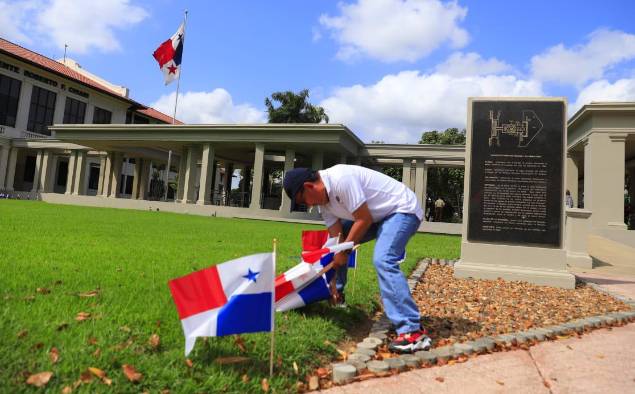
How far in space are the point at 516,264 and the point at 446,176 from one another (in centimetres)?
3200

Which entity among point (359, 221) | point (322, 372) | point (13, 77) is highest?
point (13, 77)

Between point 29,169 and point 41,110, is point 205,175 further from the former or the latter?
point 29,169

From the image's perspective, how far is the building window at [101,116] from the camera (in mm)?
45781

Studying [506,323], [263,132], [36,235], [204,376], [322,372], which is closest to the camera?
[204,376]

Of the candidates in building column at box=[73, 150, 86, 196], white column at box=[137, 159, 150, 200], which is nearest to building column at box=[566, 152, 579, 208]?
white column at box=[137, 159, 150, 200]

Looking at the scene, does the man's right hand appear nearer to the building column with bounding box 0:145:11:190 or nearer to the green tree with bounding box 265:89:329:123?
the green tree with bounding box 265:89:329:123

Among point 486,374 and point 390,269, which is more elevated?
point 390,269

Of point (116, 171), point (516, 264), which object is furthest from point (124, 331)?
point (116, 171)

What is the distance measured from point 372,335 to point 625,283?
669 cm

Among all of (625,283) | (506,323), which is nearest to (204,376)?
(506,323)

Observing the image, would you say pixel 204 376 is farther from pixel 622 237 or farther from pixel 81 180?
pixel 81 180

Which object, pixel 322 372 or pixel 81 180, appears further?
pixel 81 180

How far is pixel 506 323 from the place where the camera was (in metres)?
4.59

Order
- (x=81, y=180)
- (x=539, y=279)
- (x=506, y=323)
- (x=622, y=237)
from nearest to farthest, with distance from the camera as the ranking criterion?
(x=506, y=323) → (x=539, y=279) → (x=622, y=237) → (x=81, y=180)
